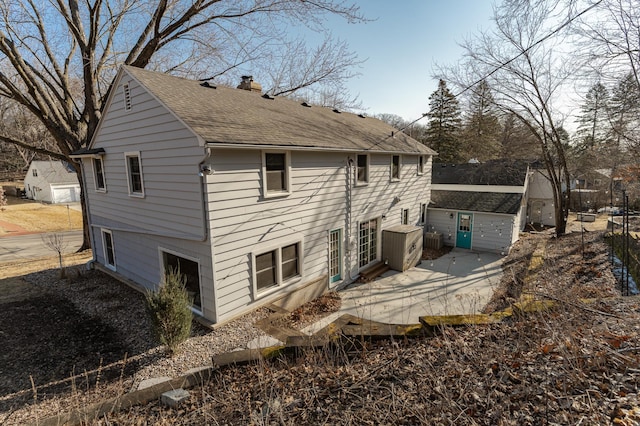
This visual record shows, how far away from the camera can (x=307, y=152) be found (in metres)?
9.27

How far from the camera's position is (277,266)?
8641 mm

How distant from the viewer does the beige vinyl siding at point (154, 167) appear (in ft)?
23.3

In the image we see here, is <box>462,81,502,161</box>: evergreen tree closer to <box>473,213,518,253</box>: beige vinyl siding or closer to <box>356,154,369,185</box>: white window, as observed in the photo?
<box>473,213,518,253</box>: beige vinyl siding

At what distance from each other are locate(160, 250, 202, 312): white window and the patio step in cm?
628

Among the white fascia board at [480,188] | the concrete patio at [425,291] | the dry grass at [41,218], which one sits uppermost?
the white fascia board at [480,188]

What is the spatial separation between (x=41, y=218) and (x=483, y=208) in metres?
35.5

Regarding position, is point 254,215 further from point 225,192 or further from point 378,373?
point 378,373

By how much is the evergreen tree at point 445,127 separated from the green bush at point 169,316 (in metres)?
33.9

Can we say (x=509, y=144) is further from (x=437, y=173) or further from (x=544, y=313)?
(x=544, y=313)

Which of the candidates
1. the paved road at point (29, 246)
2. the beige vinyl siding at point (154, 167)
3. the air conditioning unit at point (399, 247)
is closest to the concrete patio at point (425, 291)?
the air conditioning unit at point (399, 247)

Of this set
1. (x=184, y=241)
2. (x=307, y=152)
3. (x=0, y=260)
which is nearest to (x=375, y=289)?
(x=307, y=152)

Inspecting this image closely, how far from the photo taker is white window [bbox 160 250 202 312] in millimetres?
7938

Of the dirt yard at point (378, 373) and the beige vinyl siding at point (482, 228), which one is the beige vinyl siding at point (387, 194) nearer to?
the beige vinyl siding at point (482, 228)

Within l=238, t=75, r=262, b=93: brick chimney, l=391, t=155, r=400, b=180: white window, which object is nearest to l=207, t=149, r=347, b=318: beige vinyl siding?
l=391, t=155, r=400, b=180: white window
